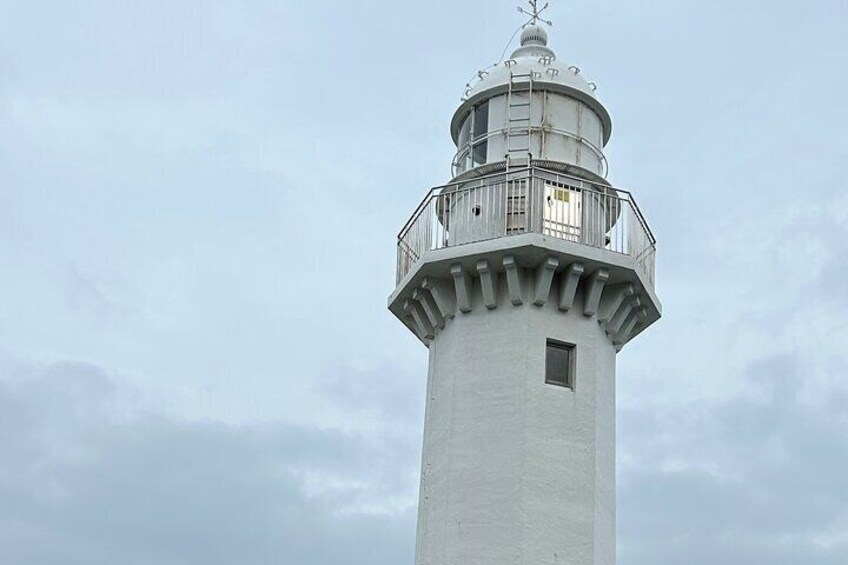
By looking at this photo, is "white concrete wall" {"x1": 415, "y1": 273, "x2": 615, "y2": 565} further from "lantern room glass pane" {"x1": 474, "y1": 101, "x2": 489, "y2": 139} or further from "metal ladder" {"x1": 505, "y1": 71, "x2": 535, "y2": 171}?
"lantern room glass pane" {"x1": 474, "y1": 101, "x2": 489, "y2": 139}

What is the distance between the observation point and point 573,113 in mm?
25797

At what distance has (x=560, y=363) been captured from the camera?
2419 cm

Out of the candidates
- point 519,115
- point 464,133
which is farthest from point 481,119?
A: point 519,115

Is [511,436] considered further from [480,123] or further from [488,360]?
[480,123]

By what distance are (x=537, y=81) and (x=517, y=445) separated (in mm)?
6641

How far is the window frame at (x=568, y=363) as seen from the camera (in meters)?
23.9

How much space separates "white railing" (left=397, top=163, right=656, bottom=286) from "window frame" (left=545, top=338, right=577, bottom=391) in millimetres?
1724

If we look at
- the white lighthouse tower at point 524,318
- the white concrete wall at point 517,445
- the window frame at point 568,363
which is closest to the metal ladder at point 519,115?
the white lighthouse tower at point 524,318

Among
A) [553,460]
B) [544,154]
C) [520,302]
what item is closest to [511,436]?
[553,460]

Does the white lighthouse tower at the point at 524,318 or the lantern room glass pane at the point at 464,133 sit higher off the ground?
the lantern room glass pane at the point at 464,133

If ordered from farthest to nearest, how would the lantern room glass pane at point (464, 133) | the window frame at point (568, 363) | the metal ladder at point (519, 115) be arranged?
the lantern room glass pane at point (464, 133)
the metal ladder at point (519, 115)
the window frame at point (568, 363)

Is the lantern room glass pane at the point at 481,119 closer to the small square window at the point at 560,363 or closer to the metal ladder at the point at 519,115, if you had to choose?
the metal ladder at the point at 519,115

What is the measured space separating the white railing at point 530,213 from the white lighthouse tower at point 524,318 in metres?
0.03

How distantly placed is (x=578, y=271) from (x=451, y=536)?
15.7 ft
